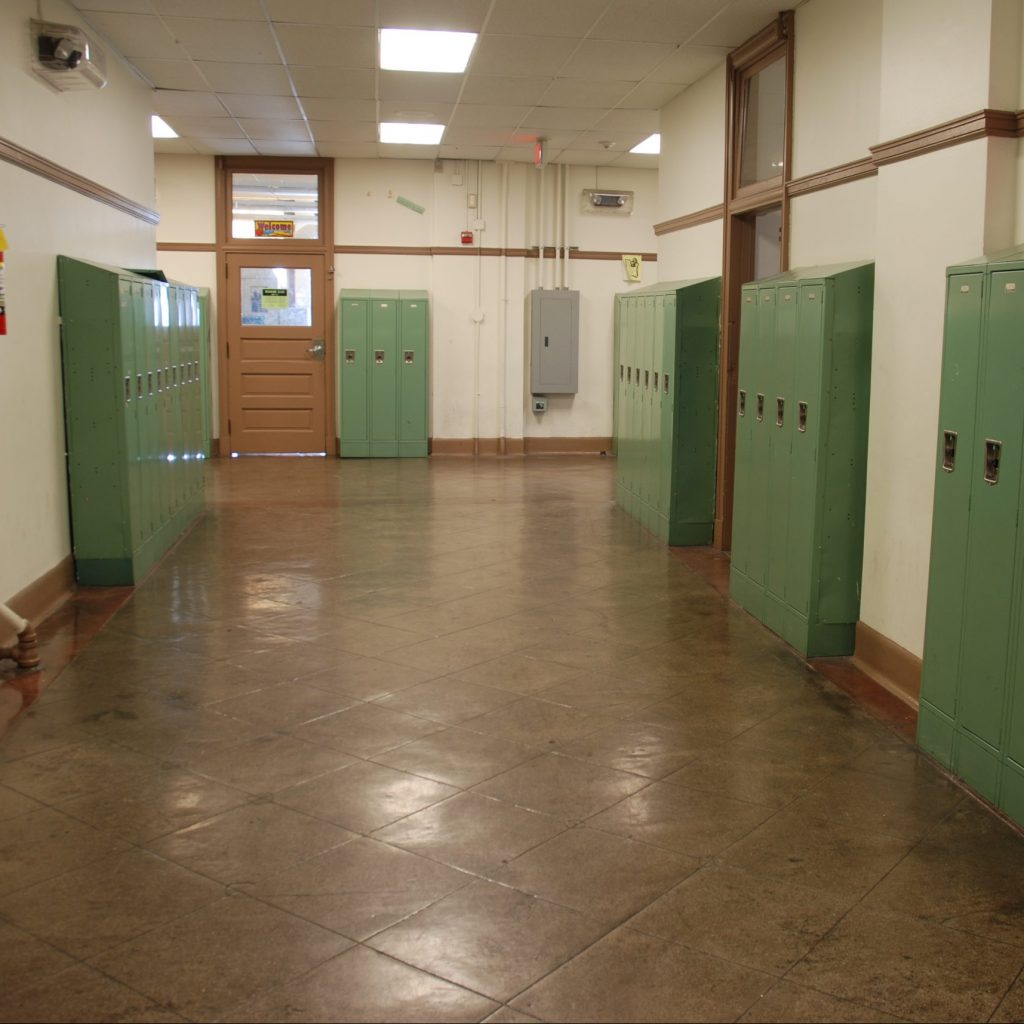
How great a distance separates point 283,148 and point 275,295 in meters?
1.66

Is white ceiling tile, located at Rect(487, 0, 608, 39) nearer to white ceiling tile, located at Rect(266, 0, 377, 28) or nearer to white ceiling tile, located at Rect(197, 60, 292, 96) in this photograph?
white ceiling tile, located at Rect(266, 0, 377, 28)

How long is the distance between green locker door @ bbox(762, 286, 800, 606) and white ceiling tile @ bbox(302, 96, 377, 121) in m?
5.01

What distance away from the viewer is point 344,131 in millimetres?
10586

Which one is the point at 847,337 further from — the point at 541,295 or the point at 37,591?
the point at 541,295

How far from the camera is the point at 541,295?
41.7 feet

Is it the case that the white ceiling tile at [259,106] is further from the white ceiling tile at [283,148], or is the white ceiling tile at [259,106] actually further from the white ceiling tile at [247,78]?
the white ceiling tile at [283,148]

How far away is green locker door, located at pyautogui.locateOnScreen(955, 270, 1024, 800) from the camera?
11.4 feet

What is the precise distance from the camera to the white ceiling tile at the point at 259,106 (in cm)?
905

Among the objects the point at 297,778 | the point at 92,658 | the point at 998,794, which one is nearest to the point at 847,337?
the point at 998,794

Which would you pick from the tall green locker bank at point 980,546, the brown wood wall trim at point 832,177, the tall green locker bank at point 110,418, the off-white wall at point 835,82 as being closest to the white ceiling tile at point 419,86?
the tall green locker bank at point 110,418

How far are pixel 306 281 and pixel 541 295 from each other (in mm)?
2610

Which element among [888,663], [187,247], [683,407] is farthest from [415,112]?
[888,663]

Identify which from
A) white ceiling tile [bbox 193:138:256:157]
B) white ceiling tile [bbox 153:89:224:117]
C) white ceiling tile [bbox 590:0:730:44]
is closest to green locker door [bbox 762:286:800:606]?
white ceiling tile [bbox 590:0:730:44]

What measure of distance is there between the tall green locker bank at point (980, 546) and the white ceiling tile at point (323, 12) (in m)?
4.12
